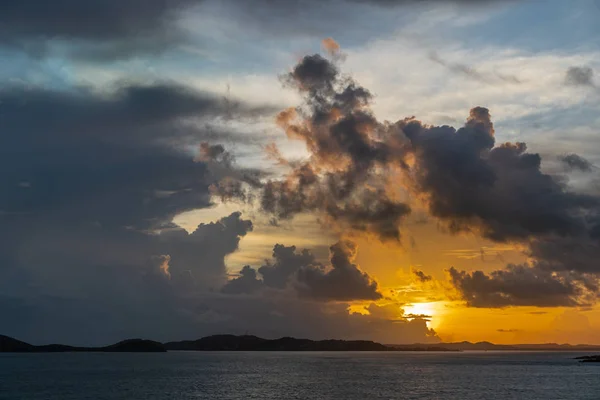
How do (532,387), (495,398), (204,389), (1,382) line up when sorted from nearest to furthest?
(495,398), (204,389), (532,387), (1,382)

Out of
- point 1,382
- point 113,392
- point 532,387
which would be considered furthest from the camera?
point 1,382

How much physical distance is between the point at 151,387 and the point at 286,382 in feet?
141

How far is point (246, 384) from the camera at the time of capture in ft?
629

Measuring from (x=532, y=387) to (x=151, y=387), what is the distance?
353 feet

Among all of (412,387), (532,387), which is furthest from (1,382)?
(532,387)

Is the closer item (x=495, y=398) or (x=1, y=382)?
(x=495, y=398)

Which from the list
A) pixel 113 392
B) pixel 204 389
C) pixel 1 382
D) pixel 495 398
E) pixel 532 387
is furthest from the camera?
pixel 1 382

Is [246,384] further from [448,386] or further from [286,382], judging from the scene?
[448,386]

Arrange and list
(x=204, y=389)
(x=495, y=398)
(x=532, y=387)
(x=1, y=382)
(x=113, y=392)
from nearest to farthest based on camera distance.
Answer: (x=495, y=398) < (x=113, y=392) < (x=204, y=389) < (x=532, y=387) < (x=1, y=382)

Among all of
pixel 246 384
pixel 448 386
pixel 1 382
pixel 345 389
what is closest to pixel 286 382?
pixel 246 384

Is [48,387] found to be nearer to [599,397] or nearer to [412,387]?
[412,387]

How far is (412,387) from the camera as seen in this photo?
7072 inches

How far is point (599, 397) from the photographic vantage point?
151 m

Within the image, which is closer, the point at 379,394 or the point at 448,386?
the point at 379,394
